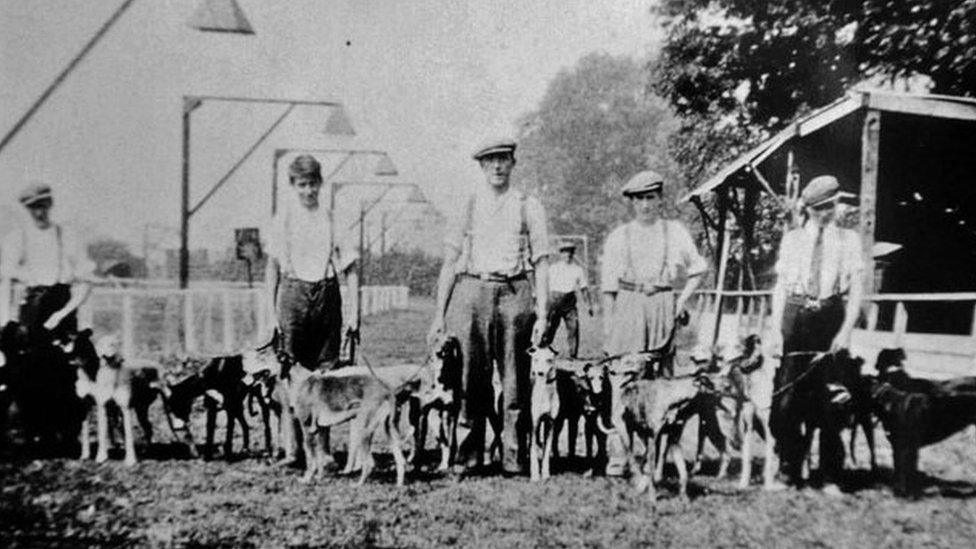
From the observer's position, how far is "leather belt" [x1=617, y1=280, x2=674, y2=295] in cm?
489

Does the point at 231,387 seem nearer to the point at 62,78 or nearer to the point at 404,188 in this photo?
the point at 62,78

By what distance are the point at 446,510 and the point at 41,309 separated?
3.14m

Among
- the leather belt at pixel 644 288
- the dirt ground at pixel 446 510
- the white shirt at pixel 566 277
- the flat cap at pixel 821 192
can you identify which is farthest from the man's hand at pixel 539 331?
the white shirt at pixel 566 277

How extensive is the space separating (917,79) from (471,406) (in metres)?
6.33

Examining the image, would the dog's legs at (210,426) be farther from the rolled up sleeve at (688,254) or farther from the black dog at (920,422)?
the black dog at (920,422)

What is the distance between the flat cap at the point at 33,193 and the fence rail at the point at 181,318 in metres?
3.28

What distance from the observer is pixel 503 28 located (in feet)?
16.8

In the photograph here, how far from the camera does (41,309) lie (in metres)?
5.14

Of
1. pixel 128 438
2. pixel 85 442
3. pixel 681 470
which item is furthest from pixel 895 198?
pixel 85 442

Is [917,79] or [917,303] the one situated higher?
[917,79]

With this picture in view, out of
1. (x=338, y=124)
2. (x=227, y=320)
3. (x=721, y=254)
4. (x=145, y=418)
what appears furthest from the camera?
(x=227, y=320)

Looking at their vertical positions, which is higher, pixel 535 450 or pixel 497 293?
pixel 497 293

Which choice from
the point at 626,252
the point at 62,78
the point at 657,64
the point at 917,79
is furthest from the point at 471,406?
the point at 917,79

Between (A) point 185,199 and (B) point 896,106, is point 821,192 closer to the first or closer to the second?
(B) point 896,106
